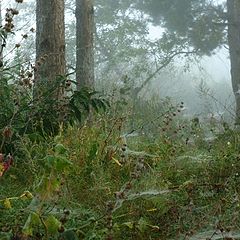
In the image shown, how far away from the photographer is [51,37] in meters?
6.69

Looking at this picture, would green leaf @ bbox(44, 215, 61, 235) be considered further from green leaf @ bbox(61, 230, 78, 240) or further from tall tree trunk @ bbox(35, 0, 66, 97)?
tall tree trunk @ bbox(35, 0, 66, 97)

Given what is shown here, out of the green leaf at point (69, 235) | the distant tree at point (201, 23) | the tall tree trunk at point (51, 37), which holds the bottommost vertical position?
the green leaf at point (69, 235)

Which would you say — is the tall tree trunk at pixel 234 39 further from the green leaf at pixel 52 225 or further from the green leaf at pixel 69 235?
the green leaf at pixel 52 225

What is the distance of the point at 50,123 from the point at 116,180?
35.5 inches

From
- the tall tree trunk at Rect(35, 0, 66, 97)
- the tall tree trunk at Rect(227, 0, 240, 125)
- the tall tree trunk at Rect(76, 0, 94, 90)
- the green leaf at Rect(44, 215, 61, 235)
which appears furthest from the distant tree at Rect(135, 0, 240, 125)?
the green leaf at Rect(44, 215, 61, 235)

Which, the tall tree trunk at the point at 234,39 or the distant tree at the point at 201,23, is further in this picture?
the distant tree at the point at 201,23

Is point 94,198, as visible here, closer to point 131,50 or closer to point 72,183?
point 72,183

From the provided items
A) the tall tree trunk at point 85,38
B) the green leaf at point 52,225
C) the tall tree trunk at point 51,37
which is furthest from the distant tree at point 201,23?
the green leaf at point 52,225

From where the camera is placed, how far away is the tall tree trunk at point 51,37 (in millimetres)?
6575

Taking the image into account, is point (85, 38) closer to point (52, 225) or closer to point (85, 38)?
point (85, 38)

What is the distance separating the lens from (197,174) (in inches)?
169

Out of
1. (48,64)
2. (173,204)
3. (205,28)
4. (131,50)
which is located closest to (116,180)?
(173,204)

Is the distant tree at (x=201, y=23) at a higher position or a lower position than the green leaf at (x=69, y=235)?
higher

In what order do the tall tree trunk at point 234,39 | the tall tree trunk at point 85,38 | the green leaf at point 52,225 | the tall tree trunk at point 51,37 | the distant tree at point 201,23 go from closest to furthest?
1. the green leaf at point 52,225
2. the tall tree trunk at point 51,37
3. the tall tree trunk at point 85,38
4. the tall tree trunk at point 234,39
5. the distant tree at point 201,23
